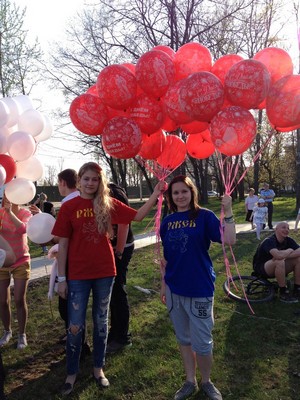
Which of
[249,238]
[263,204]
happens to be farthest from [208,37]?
[249,238]

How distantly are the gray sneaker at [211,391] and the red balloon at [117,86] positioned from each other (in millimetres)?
2530

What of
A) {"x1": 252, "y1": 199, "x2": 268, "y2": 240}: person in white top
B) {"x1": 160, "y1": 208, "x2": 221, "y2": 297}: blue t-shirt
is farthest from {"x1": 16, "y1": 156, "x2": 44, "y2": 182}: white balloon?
{"x1": 252, "y1": 199, "x2": 268, "y2": 240}: person in white top

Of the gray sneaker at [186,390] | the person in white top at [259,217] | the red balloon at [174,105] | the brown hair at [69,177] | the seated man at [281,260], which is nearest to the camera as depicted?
the gray sneaker at [186,390]

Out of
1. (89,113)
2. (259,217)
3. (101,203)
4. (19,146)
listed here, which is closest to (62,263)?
(101,203)

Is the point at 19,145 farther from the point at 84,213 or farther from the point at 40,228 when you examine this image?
the point at 84,213

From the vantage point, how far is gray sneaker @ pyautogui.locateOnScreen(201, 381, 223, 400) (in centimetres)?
279

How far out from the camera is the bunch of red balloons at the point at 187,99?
306 cm

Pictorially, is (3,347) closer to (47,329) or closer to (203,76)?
(47,329)

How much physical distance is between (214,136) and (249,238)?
767cm

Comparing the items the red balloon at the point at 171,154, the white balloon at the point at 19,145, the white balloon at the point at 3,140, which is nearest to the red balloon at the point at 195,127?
the red balloon at the point at 171,154

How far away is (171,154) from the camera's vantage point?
156 inches

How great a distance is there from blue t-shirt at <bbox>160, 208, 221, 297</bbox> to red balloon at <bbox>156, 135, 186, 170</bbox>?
121 centimetres

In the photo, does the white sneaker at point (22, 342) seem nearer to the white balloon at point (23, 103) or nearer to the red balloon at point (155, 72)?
the white balloon at point (23, 103)

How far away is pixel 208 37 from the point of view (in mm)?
13117
